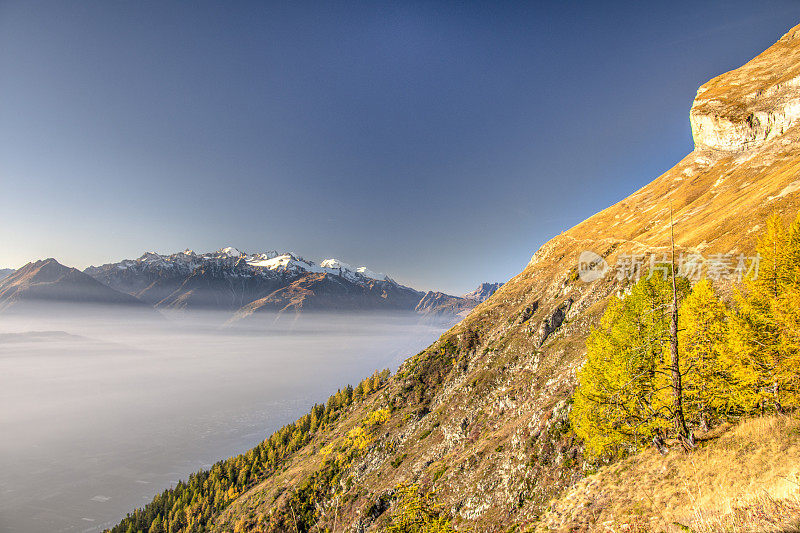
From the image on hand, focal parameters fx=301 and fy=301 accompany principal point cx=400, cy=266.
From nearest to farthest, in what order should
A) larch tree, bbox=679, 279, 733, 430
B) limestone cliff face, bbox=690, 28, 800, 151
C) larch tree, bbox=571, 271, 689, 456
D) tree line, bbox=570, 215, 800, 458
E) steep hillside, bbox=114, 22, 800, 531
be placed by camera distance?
1. larch tree, bbox=679, 279, 733, 430
2. tree line, bbox=570, 215, 800, 458
3. larch tree, bbox=571, 271, 689, 456
4. steep hillside, bbox=114, 22, 800, 531
5. limestone cliff face, bbox=690, 28, 800, 151

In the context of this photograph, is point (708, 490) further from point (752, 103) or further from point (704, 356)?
point (752, 103)

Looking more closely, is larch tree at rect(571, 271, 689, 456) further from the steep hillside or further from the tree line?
the steep hillside

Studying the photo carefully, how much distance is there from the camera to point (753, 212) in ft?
199

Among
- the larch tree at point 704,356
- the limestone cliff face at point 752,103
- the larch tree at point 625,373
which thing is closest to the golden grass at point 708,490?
the larch tree at point 704,356

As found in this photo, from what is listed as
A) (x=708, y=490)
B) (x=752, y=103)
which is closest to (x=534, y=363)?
(x=708, y=490)

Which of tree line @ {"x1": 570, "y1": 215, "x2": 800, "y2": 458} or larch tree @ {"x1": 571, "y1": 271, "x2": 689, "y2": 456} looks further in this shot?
larch tree @ {"x1": 571, "y1": 271, "x2": 689, "y2": 456}

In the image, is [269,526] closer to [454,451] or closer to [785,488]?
[454,451]

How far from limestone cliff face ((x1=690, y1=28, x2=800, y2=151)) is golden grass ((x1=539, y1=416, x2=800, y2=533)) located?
149551 millimetres

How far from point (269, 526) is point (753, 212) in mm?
159298

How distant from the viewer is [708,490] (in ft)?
51.0

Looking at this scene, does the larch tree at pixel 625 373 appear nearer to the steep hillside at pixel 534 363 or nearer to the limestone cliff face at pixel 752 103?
the steep hillside at pixel 534 363

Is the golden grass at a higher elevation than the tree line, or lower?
lower

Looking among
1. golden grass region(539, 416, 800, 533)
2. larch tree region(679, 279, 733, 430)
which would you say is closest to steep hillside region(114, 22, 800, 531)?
golden grass region(539, 416, 800, 533)

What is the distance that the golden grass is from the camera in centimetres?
1101
